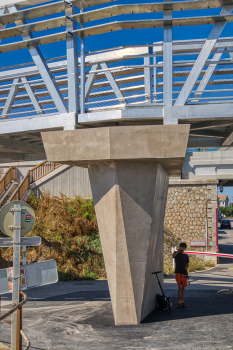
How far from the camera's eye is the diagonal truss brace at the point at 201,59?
23.2 ft

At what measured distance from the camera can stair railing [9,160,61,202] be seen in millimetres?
20844

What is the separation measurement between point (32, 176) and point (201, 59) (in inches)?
654

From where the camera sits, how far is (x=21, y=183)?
20953 millimetres

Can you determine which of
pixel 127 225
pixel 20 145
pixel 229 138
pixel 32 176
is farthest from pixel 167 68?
pixel 32 176

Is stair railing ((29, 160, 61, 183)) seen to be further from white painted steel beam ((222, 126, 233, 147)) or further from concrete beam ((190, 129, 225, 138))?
concrete beam ((190, 129, 225, 138))

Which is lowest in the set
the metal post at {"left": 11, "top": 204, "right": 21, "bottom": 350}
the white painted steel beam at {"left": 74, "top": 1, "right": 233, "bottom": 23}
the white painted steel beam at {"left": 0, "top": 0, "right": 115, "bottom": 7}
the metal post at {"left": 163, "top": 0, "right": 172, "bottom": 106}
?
the metal post at {"left": 11, "top": 204, "right": 21, "bottom": 350}

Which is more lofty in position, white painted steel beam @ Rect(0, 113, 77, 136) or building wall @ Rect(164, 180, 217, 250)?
white painted steel beam @ Rect(0, 113, 77, 136)

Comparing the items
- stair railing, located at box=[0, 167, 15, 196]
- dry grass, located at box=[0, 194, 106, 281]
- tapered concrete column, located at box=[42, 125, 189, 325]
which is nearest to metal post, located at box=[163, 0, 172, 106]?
tapered concrete column, located at box=[42, 125, 189, 325]

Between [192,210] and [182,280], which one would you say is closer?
[182,280]

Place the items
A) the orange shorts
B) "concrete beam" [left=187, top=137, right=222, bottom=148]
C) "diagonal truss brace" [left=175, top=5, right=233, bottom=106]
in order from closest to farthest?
"diagonal truss brace" [left=175, top=5, right=233, bottom=106]
the orange shorts
"concrete beam" [left=187, top=137, right=222, bottom=148]

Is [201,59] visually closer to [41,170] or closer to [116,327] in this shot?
[116,327]

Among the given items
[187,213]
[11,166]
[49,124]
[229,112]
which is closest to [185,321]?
[229,112]

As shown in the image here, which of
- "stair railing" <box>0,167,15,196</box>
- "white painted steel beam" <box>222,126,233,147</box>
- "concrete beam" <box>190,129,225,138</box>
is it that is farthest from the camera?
"stair railing" <box>0,167,15,196</box>

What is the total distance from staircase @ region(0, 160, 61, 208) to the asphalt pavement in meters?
9.37
